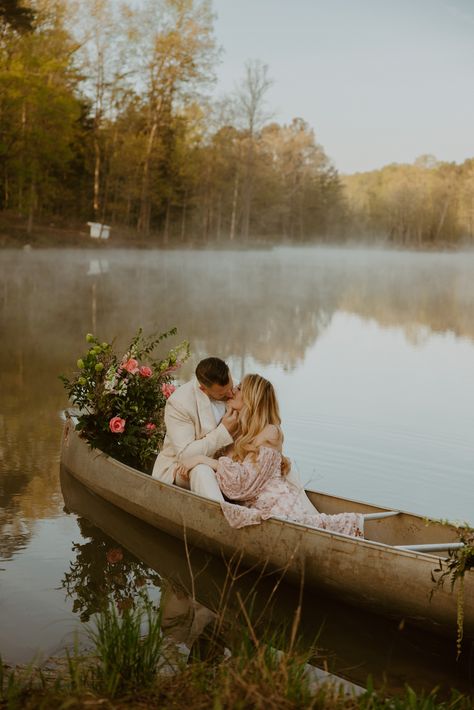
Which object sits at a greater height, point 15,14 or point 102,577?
point 15,14

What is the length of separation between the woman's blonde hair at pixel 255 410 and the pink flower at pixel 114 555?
1322 millimetres

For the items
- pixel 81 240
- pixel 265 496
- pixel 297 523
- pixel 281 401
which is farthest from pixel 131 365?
pixel 81 240

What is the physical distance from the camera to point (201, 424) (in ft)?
25.6

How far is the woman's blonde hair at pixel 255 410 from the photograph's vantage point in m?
7.13

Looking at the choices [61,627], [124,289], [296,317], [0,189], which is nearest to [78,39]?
[0,189]

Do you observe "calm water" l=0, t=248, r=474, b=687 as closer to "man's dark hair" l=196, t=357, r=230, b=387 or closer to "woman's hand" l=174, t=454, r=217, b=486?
"woman's hand" l=174, t=454, r=217, b=486

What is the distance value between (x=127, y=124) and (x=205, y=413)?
170 ft

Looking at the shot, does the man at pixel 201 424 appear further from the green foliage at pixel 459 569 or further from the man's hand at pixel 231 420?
the green foliage at pixel 459 569

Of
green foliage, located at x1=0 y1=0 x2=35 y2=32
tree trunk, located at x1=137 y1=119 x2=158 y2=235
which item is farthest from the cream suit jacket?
tree trunk, located at x1=137 y1=119 x2=158 y2=235

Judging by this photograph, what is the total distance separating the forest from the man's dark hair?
970 inches

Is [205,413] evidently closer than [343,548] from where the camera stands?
No

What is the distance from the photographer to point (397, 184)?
13600 centimetres

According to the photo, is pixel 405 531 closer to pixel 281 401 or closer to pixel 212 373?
pixel 212 373

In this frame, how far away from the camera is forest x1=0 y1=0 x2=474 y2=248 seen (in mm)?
42844
